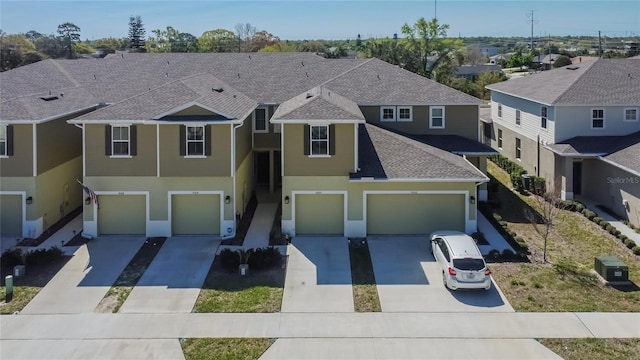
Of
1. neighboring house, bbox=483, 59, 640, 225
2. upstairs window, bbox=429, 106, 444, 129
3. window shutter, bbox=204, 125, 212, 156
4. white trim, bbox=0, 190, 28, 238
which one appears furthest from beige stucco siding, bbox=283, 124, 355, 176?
neighboring house, bbox=483, 59, 640, 225

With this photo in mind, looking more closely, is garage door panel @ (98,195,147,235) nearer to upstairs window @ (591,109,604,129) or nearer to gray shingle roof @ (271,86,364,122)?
gray shingle roof @ (271,86,364,122)

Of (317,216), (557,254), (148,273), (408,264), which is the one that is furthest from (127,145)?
(557,254)

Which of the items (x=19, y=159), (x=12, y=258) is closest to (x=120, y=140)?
(x=19, y=159)

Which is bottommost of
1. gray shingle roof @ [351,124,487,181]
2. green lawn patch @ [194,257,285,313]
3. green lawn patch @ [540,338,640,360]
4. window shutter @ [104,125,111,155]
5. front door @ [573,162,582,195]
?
green lawn patch @ [540,338,640,360]

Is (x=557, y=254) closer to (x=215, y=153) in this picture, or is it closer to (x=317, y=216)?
(x=317, y=216)

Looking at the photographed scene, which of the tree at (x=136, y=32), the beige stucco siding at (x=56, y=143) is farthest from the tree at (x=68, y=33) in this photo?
the beige stucco siding at (x=56, y=143)

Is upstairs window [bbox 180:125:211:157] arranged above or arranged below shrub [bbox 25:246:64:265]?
above
